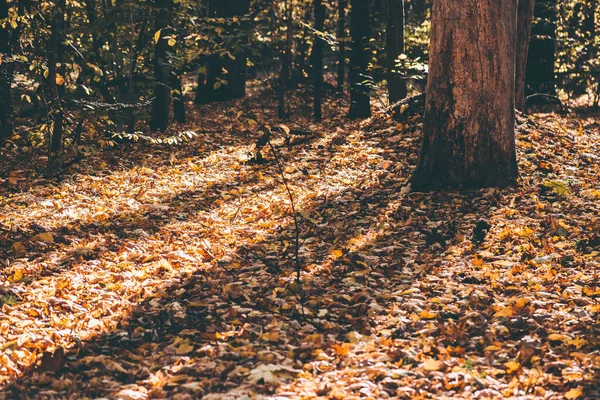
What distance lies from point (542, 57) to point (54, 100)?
34.3ft

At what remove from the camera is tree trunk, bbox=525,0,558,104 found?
13.3 metres

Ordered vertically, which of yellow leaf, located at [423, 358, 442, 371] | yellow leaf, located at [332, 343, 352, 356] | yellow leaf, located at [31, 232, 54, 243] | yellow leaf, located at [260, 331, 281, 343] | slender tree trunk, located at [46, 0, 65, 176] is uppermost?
slender tree trunk, located at [46, 0, 65, 176]

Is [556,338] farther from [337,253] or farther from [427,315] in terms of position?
[337,253]

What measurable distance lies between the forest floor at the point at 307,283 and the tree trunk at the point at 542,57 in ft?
17.7

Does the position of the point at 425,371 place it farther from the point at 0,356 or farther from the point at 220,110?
the point at 220,110

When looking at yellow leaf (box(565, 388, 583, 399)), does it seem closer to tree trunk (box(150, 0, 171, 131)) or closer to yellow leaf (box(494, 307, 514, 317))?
yellow leaf (box(494, 307, 514, 317))

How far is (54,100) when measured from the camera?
26.1ft

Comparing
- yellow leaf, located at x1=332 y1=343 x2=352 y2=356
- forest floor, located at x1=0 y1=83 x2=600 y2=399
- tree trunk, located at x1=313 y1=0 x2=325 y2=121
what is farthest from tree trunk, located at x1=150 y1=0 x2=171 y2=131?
yellow leaf, located at x1=332 y1=343 x2=352 y2=356

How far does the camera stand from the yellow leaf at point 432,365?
3818 mm

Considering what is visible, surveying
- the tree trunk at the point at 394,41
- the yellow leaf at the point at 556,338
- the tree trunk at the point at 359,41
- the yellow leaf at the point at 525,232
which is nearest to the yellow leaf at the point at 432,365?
the yellow leaf at the point at 556,338

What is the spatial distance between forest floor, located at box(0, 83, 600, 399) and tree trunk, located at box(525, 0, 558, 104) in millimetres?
5409

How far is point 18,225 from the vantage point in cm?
663

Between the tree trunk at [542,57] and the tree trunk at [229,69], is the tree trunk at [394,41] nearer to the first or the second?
the tree trunk at [229,69]

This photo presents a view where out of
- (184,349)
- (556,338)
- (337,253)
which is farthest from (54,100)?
(556,338)
